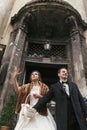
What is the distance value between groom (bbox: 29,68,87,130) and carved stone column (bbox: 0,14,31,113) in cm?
322

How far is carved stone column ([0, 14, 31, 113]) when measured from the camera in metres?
8.07

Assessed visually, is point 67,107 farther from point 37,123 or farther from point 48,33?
point 48,33

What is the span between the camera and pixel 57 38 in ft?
38.3

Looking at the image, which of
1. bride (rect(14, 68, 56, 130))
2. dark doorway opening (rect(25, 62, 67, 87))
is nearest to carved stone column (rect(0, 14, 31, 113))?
dark doorway opening (rect(25, 62, 67, 87))

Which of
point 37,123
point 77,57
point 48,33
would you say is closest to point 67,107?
point 37,123

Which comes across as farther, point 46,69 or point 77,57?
point 46,69

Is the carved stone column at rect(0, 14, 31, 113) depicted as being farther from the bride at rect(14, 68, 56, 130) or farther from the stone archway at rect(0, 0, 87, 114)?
the bride at rect(14, 68, 56, 130)

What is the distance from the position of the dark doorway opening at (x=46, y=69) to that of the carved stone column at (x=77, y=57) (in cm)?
79

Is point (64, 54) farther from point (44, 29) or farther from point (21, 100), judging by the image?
point (21, 100)

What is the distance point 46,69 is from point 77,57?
197 centimetres

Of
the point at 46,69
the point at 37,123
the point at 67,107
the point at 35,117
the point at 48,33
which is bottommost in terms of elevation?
the point at 37,123

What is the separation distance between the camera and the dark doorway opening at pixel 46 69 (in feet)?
Result: 34.2

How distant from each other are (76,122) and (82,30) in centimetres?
744

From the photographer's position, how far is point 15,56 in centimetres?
938
